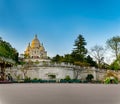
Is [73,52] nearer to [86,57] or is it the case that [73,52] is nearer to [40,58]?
[86,57]

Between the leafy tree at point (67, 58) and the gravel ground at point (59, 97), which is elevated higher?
the leafy tree at point (67, 58)

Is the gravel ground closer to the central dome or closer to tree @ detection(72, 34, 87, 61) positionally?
tree @ detection(72, 34, 87, 61)

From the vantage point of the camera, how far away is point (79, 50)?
6488cm

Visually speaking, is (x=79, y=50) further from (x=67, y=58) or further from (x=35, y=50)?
(x=35, y=50)

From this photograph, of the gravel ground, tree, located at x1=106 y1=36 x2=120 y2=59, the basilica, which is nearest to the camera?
the gravel ground

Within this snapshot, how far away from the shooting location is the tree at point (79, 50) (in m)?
61.9

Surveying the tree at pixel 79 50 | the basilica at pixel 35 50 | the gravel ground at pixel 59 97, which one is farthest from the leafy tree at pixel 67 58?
the gravel ground at pixel 59 97

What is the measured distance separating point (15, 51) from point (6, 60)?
30185 mm

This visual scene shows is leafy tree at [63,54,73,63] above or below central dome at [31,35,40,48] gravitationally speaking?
below

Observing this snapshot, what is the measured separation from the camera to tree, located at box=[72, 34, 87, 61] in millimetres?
61866

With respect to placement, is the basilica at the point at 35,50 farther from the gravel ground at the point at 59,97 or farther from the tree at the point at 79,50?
the gravel ground at the point at 59,97

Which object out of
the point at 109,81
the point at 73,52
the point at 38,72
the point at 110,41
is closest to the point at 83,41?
the point at 73,52

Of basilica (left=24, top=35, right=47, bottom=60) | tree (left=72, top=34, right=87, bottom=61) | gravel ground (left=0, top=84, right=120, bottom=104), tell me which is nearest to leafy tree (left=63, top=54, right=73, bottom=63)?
tree (left=72, top=34, right=87, bottom=61)

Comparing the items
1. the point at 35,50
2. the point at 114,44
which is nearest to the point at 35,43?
the point at 35,50
